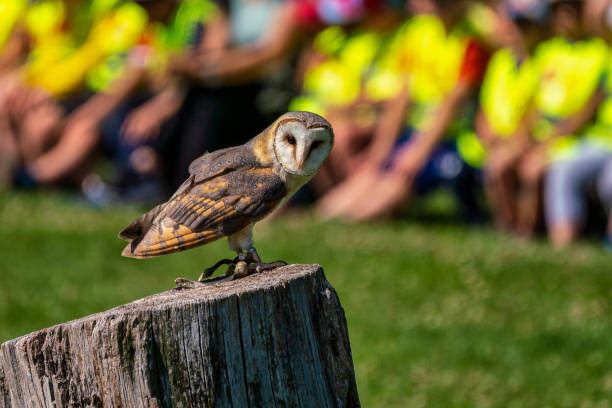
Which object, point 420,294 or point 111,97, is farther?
point 111,97

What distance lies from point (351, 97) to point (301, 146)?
5.79 m

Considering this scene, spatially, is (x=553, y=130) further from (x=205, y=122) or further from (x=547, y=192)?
(x=205, y=122)

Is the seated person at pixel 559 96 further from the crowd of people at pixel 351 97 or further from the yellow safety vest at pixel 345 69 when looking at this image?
the yellow safety vest at pixel 345 69

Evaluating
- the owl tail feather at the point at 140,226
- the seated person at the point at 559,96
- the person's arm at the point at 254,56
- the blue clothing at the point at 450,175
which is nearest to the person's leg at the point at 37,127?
the person's arm at the point at 254,56

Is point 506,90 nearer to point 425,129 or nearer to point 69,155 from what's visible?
point 425,129

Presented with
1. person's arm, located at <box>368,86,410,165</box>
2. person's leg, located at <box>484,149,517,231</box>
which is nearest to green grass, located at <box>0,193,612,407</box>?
person's leg, located at <box>484,149,517,231</box>

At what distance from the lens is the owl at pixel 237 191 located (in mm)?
2301

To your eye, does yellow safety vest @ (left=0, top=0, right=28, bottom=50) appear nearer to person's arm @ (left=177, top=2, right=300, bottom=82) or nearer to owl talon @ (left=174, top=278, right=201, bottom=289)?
person's arm @ (left=177, top=2, right=300, bottom=82)

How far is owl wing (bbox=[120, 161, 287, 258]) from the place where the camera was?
91.5 inches

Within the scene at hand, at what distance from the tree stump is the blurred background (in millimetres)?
2327

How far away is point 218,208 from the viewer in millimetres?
2326

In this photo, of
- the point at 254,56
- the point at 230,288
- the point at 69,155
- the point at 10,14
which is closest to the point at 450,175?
the point at 254,56

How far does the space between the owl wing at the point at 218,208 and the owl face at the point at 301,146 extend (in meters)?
0.06

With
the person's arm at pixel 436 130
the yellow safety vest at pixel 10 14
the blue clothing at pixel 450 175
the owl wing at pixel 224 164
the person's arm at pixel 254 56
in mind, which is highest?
the yellow safety vest at pixel 10 14
